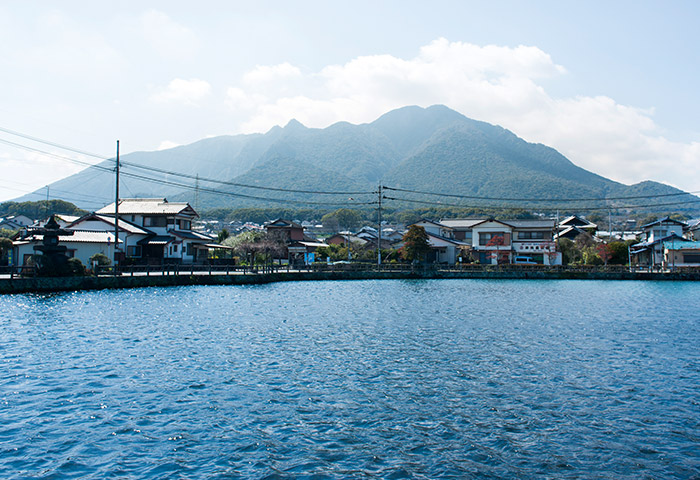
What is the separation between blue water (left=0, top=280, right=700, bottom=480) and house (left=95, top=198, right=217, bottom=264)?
2706 centimetres

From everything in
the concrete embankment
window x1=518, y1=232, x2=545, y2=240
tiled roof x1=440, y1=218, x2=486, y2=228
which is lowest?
the concrete embankment

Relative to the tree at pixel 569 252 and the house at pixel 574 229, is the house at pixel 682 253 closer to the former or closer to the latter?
the tree at pixel 569 252

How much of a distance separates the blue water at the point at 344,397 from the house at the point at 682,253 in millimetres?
41788

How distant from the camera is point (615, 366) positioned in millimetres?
14039

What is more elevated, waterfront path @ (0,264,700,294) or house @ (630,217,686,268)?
house @ (630,217,686,268)

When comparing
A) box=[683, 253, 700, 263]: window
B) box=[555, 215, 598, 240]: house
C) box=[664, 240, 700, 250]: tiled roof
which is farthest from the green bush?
box=[683, 253, 700, 263]: window

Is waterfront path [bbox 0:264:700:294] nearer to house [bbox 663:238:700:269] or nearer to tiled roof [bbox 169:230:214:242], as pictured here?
house [bbox 663:238:700:269]

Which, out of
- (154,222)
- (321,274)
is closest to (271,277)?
(321,274)

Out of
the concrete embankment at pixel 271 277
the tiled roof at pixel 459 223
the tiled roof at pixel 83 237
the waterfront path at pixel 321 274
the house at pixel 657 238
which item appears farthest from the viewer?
the tiled roof at pixel 459 223

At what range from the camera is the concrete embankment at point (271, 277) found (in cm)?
3047

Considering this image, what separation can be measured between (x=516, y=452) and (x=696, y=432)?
4131 mm

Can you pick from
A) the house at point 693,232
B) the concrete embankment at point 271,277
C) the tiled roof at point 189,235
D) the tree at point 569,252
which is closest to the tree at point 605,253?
the tree at point 569,252

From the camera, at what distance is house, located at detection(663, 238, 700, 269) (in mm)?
55281

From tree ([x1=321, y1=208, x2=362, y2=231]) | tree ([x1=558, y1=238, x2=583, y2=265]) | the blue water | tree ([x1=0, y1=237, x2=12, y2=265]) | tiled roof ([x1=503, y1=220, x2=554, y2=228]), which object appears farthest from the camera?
tree ([x1=321, y1=208, x2=362, y2=231])
